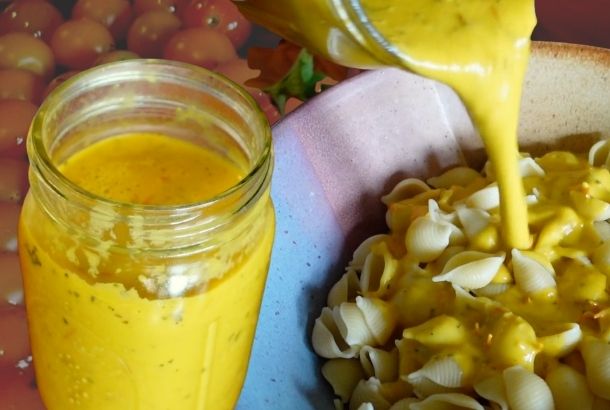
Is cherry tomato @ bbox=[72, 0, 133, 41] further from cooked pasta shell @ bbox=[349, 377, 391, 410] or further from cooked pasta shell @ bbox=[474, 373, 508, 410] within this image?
cooked pasta shell @ bbox=[474, 373, 508, 410]

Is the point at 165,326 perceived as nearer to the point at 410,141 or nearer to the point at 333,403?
the point at 333,403

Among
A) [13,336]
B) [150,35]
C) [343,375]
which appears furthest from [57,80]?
[343,375]

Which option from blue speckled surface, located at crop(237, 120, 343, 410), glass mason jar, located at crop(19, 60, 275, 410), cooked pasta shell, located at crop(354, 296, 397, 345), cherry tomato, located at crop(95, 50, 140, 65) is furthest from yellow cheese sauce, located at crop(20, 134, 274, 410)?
cherry tomato, located at crop(95, 50, 140, 65)

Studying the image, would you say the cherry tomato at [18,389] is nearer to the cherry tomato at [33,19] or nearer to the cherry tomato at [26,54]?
the cherry tomato at [26,54]

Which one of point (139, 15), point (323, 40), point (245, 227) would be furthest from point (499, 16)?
point (139, 15)

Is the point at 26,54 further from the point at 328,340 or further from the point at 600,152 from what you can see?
the point at 600,152
